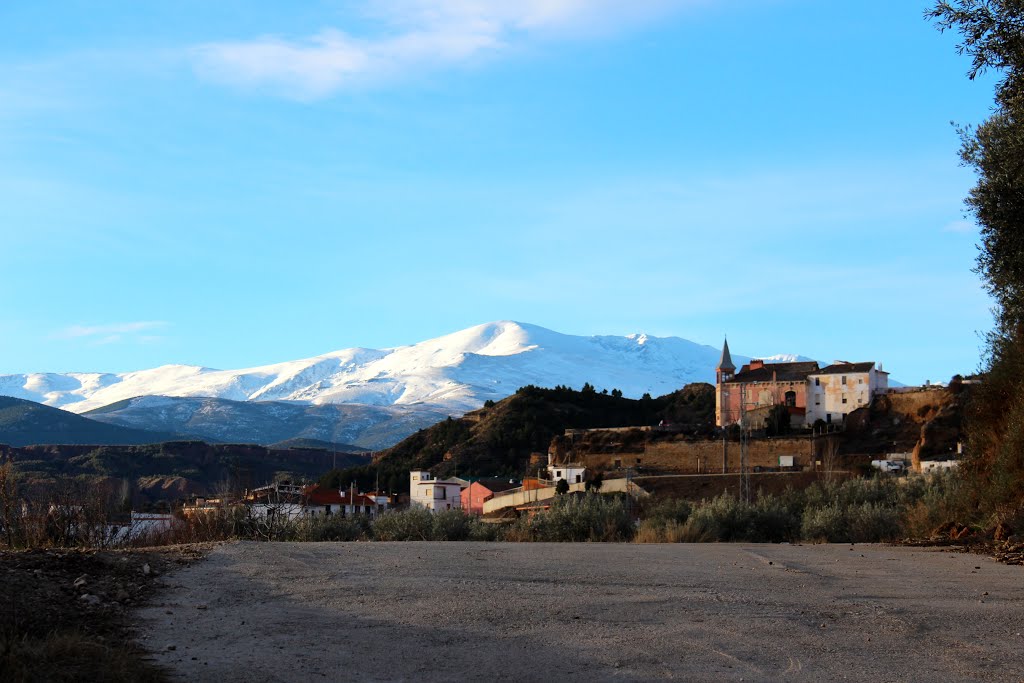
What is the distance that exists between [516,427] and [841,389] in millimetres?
26049

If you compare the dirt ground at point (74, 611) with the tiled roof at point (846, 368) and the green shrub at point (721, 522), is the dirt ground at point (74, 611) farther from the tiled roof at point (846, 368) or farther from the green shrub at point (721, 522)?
the tiled roof at point (846, 368)

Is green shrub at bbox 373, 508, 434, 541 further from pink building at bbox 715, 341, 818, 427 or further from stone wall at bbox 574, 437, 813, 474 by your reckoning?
pink building at bbox 715, 341, 818, 427

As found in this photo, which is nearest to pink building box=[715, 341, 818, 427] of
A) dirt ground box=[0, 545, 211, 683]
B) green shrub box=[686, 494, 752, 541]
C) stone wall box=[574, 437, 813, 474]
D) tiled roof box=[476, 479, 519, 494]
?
stone wall box=[574, 437, 813, 474]

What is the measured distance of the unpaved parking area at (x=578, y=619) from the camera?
23.8ft

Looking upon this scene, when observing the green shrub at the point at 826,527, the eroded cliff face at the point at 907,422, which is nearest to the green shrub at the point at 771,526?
the green shrub at the point at 826,527

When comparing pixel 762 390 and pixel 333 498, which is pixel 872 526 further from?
pixel 762 390

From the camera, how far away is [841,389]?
3169 inches

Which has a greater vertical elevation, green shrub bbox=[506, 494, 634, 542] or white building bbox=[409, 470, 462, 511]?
green shrub bbox=[506, 494, 634, 542]

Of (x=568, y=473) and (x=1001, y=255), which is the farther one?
(x=568, y=473)

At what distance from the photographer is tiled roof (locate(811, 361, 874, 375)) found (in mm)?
80125

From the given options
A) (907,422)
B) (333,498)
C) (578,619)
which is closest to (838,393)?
(907,422)

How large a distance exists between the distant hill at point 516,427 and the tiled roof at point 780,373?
513cm

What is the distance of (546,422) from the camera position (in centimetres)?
9312

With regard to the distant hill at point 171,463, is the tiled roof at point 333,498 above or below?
below
